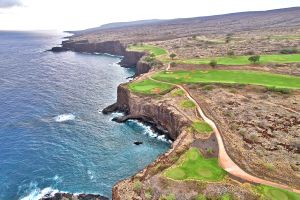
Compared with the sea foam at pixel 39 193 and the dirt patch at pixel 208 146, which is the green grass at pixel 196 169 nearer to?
the dirt patch at pixel 208 146

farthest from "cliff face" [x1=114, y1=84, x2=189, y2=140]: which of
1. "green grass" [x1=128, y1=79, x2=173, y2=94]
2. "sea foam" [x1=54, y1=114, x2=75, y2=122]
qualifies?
"sea foam" [x1=54, y1=114, x2=75, y2=122]

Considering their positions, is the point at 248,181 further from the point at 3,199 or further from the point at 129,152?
the point at 3,199

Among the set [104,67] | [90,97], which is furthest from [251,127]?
[104,67]

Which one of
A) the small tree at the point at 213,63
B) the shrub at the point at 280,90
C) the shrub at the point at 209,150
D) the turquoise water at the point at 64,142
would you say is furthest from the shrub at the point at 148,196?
the small tree at the point at 213,63

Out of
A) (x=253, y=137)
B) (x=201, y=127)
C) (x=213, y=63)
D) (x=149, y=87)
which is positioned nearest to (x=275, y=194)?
(x=253, y=137)

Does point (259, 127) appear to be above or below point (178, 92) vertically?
below

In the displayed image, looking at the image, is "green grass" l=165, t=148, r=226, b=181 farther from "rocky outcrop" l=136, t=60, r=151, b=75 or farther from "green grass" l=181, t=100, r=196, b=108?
"rocky outcrop" l=136, t=60, r=151, b=75

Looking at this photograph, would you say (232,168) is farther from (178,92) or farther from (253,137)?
(178,92)

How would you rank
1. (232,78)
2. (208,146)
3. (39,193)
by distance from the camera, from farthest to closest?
(232,78) → (208,146) → (39,193)
